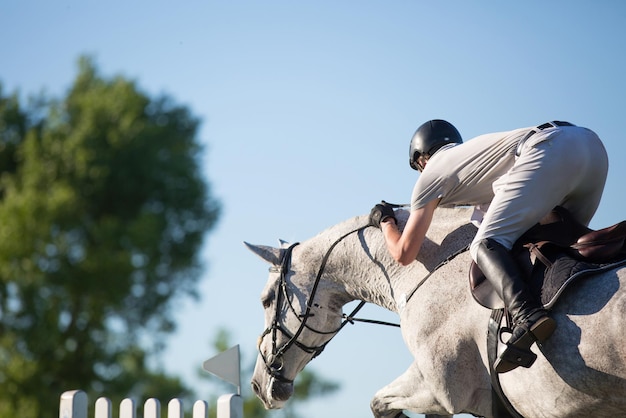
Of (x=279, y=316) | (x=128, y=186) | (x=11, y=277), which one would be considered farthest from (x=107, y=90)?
(x=279, y=316)

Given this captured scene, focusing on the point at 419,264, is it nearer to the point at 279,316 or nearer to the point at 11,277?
the point at 279,316

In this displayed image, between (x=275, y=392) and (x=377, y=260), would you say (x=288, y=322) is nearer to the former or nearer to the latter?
(x=275, y=392)

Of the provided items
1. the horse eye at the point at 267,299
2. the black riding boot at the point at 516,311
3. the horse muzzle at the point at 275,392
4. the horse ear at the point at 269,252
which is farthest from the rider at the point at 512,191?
the horse muzzle at the point at 275,392

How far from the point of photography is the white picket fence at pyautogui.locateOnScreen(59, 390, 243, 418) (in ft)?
16.8

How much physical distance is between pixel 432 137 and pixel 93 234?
17.0 m

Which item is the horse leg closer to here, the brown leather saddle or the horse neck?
the horse neck

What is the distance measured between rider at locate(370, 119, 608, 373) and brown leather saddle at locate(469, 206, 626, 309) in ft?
0.21

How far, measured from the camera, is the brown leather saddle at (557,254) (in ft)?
12.1

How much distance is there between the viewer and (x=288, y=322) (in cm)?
555

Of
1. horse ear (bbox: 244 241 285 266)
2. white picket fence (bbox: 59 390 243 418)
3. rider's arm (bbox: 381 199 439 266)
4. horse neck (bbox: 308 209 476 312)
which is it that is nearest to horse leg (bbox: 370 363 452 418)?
horse neck (bbox: 308 209 476 312)

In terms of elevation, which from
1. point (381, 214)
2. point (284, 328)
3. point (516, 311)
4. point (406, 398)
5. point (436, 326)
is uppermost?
point (381, 214)

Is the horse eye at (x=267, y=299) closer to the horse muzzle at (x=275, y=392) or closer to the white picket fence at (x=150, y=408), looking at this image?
the horse muzzle at (x=275, y=392)

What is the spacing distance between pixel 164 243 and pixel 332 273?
684 inches

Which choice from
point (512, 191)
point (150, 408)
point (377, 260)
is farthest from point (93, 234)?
point (512, 191)
